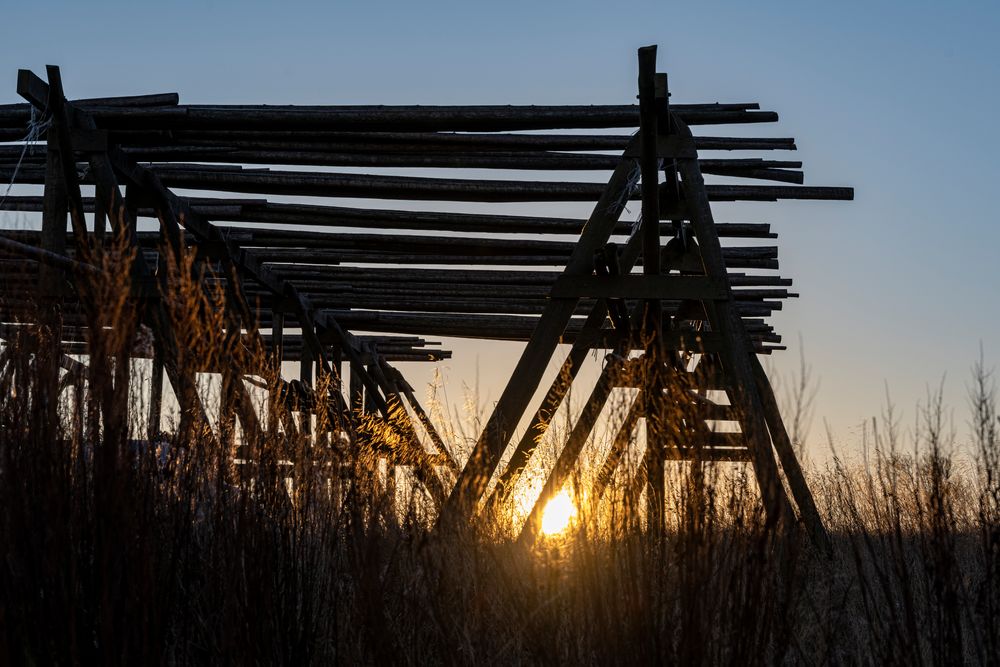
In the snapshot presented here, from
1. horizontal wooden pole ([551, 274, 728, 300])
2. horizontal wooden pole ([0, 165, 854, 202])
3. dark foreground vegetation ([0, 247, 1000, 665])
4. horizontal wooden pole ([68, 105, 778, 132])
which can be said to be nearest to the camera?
dark foreground vegetation ([0, 247, 1000, 665])

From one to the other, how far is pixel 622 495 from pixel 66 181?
5081mm

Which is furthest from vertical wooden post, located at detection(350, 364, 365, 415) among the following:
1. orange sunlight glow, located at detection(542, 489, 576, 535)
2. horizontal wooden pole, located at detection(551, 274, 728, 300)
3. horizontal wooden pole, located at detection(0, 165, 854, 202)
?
orange sunlight glow, located at detection(542, 489, 576, 535)

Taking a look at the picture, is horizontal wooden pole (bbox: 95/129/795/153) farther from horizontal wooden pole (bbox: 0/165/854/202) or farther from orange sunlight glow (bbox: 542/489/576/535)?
orange sunlight glow (bbox: 542/489/576/535)

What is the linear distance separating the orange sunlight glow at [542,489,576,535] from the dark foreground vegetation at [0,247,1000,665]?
0.74 feet

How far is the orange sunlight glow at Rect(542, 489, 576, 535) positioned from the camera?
14.2ft

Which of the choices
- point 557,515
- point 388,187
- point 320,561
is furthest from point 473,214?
point 320,561

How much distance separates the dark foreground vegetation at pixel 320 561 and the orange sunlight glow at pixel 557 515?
8.9 inches

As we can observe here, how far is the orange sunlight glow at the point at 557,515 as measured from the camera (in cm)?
432

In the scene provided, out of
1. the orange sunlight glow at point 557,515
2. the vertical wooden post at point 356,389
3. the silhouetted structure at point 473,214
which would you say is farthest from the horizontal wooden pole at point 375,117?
the vertical wooden post at point 356,389

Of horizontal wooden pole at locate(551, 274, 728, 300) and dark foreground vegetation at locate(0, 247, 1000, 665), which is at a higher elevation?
horizontal wooden pole at locate(551, 274, 728, 300)

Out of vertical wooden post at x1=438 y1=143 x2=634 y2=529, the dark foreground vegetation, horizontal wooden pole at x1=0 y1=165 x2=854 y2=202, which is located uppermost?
horizontal wooden pole at x1=0 y1=165 x2=854 y2=202

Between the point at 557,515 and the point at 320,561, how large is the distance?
1314mm

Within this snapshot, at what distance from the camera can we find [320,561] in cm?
438

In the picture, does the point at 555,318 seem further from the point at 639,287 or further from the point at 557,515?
the point at 557,515
